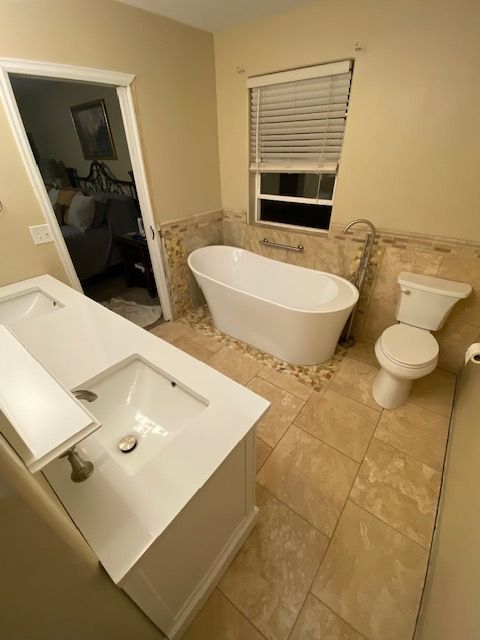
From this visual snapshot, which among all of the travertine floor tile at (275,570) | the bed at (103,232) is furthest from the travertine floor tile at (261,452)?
the bed at (103,232)

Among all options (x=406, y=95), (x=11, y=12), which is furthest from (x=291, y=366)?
(x=11, y=12)

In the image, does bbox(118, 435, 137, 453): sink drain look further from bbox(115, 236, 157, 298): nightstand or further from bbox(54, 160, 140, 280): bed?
bbox(54, 160, 140, 280): bed

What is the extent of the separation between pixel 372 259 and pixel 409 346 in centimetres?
75

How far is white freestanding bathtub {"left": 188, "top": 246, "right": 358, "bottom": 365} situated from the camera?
76.9 inches

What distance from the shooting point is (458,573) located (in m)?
0.83

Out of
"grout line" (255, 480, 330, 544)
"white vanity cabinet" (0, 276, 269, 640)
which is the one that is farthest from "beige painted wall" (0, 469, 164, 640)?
"grout line" (255, 480, 330, 544)

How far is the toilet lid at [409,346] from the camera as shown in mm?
1617

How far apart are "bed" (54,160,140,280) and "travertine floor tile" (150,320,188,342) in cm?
137

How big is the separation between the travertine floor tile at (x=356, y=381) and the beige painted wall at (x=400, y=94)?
1.07 meters

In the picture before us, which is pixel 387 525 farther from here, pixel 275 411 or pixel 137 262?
pixel 137 262

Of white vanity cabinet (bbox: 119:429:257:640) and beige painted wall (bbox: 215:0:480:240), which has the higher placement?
beige painted wall (bbox: 215:0:480:240)

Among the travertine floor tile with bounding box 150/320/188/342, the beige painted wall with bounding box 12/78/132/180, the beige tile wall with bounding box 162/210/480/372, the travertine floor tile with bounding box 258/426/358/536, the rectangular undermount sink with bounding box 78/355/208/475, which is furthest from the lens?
the beige painted wall with bounding box 12/78/132/180

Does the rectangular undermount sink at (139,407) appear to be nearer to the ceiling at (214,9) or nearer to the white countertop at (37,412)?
the white countertop at (37,412)

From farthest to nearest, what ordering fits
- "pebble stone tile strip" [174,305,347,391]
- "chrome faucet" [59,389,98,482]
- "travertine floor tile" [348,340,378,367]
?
"travertine floor tile" [348,340,378,367], "pebble stone tile strip" [174,305,347,391], "chrome faucet" [59,389,98,482]
